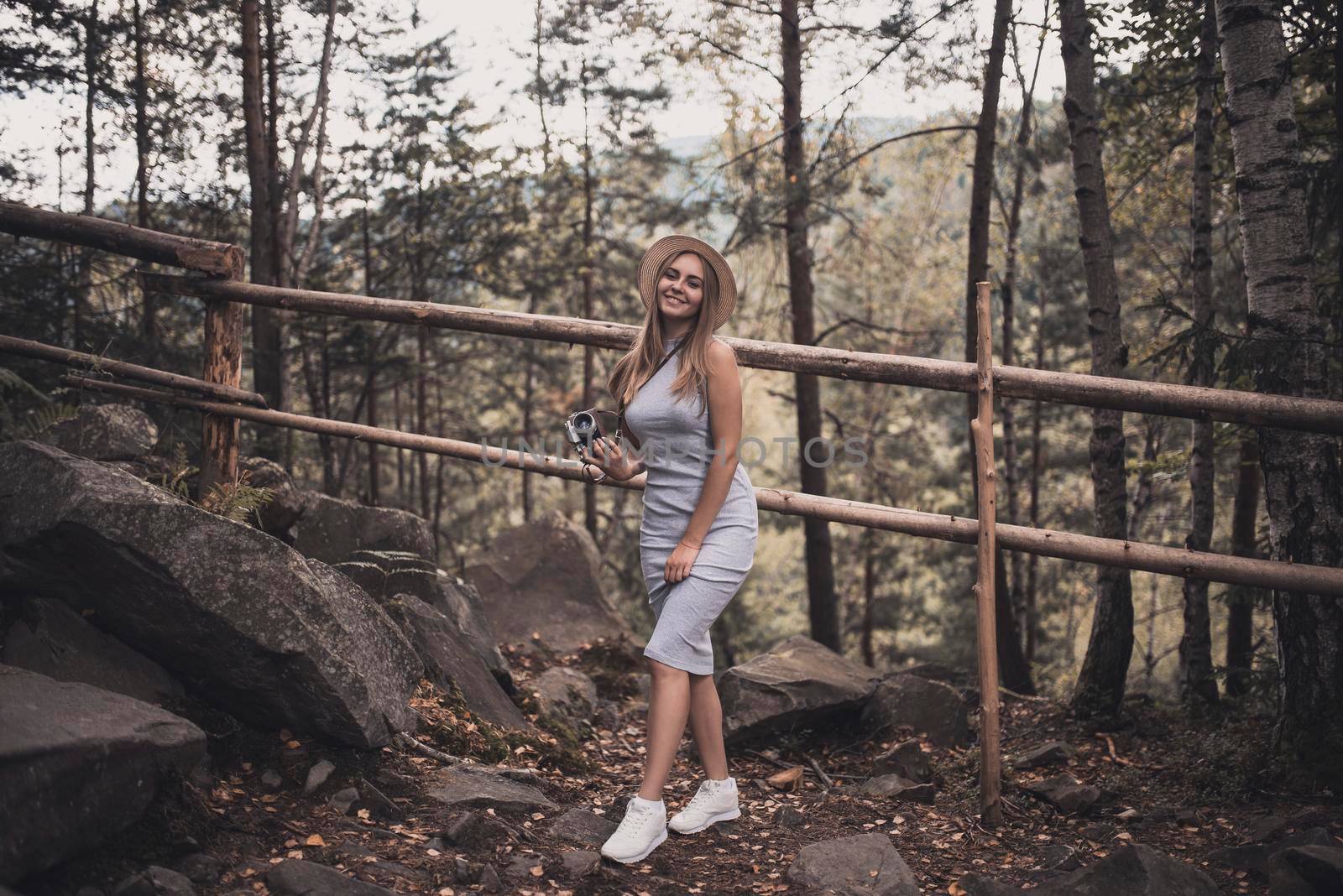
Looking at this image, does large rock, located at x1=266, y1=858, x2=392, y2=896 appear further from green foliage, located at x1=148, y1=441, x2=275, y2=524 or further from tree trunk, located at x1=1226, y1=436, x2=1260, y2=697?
tree trunk, located at x1=1226, y1=436, x2=1260, y2=697

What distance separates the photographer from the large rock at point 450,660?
446 cm

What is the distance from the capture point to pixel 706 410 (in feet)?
10.4

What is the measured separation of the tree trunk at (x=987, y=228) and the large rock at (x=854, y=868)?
14.1 feet

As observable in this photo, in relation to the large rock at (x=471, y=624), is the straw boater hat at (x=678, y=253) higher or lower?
higher

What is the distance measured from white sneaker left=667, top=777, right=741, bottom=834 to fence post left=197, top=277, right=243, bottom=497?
9.11 ft

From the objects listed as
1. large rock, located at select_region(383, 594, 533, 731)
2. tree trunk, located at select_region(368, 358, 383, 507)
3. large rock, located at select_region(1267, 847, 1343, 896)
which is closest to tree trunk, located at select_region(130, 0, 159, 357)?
tree trunk, located at select_region(368, 358, 383, 507)

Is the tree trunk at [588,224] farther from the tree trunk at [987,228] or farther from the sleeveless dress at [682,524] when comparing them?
the sleeveless dress at [682,524]

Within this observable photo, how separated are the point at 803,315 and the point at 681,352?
23.2 feet

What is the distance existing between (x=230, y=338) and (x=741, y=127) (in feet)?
36.3

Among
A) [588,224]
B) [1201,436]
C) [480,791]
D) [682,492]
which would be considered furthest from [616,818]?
[588,224]

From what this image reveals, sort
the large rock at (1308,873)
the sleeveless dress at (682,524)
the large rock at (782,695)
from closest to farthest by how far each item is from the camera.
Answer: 1. the large rock at (1308,873)
2. the sleeveless dress at (682,524)
3. the large rock at (782,695)

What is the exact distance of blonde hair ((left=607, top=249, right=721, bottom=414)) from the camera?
3.17m

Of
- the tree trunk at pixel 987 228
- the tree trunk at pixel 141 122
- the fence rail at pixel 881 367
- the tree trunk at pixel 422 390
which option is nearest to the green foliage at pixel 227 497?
the fence rail at pixel 881 367

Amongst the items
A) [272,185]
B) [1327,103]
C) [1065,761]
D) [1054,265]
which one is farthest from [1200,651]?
[272,185]
